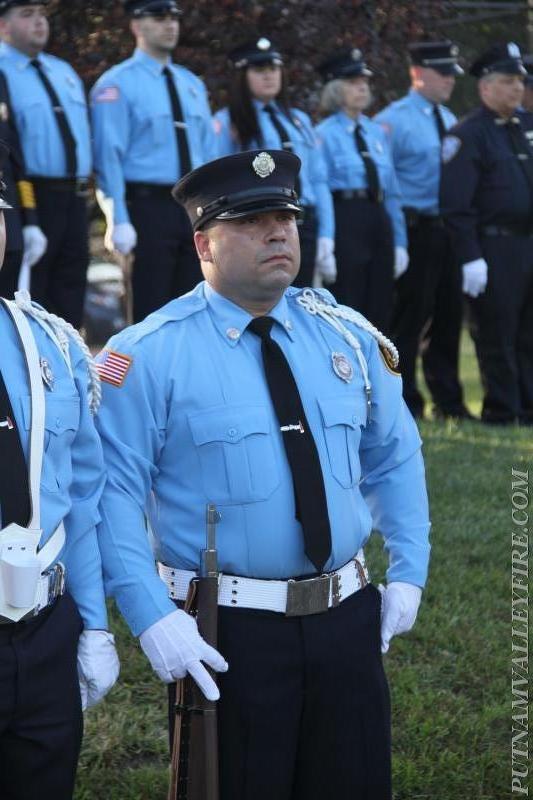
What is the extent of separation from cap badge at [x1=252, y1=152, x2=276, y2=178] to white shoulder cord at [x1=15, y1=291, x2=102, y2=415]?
65cm

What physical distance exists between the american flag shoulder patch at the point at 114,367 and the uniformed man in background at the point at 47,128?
4.75 metres

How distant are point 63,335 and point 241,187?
0.63m

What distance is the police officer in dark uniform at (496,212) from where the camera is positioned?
9.52 metres

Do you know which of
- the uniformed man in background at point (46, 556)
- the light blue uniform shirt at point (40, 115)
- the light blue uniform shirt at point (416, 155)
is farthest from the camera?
the light blue uniform shirt at point (416, 155)

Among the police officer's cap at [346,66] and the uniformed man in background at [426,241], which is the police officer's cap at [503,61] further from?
the police officer's cap at [346,66]

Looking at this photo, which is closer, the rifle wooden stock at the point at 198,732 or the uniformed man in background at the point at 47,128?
the rifle wooden stock at the point at 198,732

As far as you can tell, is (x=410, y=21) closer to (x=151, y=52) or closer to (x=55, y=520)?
(x=151, y=52)

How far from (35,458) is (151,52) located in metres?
6.04

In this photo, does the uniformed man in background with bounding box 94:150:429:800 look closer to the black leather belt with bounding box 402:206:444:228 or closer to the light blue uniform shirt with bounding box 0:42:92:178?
the light blue uniform shirt with bounding box 0:42:92:178

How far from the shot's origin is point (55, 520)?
11.0 feet

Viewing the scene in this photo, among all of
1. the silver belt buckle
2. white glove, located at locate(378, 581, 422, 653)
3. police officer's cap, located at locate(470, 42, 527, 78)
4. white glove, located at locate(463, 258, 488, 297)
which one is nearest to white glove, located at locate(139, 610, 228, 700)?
the silver belt buckle

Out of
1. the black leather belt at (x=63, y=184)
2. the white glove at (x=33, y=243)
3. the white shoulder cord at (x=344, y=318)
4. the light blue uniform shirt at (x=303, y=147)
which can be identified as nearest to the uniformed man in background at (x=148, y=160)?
the black leather belt at (x=63, y=184)

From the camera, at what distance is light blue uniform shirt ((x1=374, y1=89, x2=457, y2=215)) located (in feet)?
33.8

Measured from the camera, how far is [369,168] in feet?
32.3
